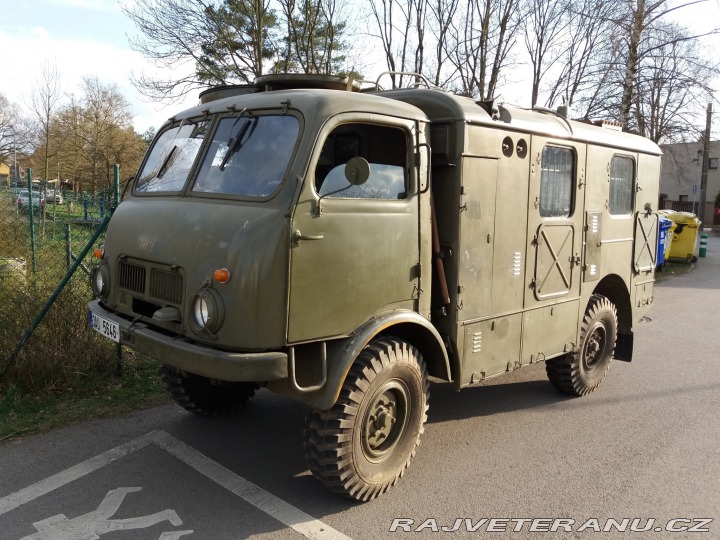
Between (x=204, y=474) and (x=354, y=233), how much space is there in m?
1.93

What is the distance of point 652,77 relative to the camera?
1469 cm

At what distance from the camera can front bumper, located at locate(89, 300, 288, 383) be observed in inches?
120

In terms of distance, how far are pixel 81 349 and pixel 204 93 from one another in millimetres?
2597

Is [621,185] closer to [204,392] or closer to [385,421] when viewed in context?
[385,421]

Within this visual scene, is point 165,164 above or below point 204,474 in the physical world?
above

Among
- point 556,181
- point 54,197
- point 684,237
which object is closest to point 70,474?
point 556,181

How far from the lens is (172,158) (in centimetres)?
412

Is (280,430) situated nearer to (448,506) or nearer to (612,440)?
(448,506)

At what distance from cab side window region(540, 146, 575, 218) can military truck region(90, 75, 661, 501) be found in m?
0.03

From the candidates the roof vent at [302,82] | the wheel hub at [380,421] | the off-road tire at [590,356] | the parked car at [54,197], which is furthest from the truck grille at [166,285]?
the parked car at [54,197]

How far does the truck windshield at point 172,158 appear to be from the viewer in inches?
153

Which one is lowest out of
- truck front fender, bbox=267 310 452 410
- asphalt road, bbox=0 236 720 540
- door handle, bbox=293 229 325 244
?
asphalt road, bbox=0 236 720 540

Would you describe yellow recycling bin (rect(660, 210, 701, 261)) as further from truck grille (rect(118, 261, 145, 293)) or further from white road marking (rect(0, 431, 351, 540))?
truck grille (rect(118, 261, 145, 293))

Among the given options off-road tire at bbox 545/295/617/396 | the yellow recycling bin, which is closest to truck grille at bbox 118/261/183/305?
off-road tire at bbox 545/295/617/396
